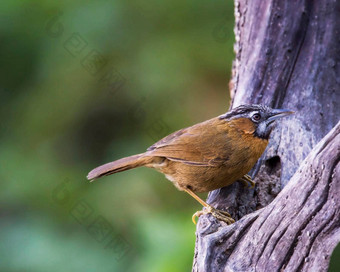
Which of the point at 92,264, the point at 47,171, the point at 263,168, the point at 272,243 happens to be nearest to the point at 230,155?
the point at 263,168

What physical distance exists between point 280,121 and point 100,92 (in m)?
3.14

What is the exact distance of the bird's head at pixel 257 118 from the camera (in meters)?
5.07

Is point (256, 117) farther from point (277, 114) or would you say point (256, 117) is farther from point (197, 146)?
point (197, 146)

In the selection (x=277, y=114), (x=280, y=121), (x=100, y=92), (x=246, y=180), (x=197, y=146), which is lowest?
(x=246, y=180)

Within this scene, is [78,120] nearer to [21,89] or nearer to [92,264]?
[21,89]

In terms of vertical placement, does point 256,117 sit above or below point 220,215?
above

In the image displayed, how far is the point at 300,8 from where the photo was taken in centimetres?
552

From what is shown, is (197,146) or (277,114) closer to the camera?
(277,114)

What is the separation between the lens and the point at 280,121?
5426 millimetres

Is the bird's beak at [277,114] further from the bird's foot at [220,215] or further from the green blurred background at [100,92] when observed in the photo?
the green blurred background at [100,92]

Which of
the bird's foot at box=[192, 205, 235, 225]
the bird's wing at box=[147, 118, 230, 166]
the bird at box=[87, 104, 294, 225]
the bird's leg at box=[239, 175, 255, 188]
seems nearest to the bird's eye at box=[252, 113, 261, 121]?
the bird at box=[87, 104, 294, 225]

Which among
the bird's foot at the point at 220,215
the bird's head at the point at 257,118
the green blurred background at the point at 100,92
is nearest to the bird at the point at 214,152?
the bird's head at the point at 257,118

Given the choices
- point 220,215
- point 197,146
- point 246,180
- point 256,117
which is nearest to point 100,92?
point 197,146

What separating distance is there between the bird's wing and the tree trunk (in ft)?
0.99
